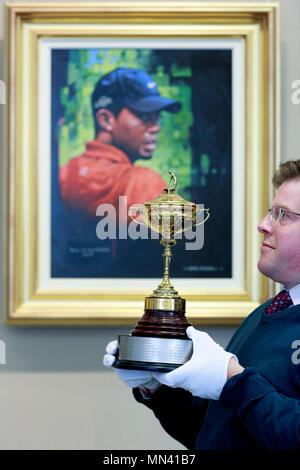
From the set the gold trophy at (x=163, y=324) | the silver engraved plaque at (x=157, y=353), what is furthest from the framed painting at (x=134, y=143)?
the silver engraved plaque at (x=157, y=353)

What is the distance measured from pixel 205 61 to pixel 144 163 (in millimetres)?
369

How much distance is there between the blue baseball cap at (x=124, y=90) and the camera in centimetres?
195

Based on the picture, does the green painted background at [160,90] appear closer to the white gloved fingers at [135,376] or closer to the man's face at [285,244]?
the man's face at [285,244]

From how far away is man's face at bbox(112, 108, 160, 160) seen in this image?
6.38ft

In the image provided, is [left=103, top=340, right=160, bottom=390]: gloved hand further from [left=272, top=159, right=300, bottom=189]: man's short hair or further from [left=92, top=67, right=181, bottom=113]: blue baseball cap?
[left=92, top=67, right=181, bottom=113]: blue baseball cap

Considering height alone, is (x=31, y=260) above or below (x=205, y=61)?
below

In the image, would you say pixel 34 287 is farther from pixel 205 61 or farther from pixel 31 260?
pixel 205 61

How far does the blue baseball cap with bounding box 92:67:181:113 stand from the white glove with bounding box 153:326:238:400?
95cm

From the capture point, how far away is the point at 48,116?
76.4 inches

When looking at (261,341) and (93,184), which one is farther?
(93,184)

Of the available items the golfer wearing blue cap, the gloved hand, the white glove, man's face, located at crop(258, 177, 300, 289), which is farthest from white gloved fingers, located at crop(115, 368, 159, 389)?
the golfer wearing blue cap

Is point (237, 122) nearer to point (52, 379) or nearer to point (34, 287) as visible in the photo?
point (34, 287)

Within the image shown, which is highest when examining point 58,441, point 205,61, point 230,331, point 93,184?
point 205,61

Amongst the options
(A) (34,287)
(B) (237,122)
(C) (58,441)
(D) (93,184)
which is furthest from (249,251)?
(C) (58,441)
